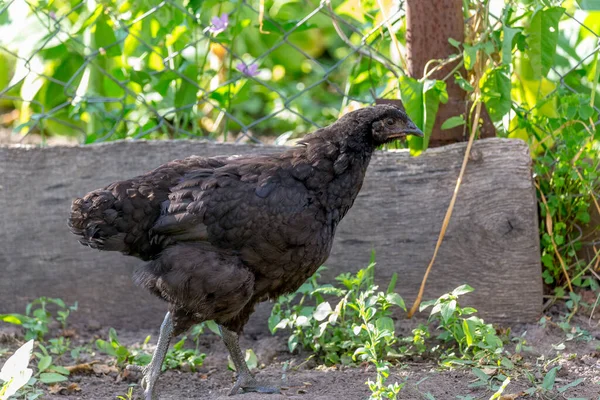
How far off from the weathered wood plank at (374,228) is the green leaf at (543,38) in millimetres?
384

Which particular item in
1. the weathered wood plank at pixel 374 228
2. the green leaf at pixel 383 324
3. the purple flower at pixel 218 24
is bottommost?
the green leaf at pixel 383 324

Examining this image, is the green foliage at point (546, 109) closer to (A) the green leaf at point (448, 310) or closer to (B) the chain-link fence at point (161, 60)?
(B) the chain-link fence at point (161, 60)

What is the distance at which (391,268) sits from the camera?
3.89 meters

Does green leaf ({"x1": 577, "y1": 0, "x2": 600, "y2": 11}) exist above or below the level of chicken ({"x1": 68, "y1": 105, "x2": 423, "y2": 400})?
above

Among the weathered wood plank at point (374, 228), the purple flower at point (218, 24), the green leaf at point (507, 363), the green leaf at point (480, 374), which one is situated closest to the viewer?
the green leaf at point (480, 374)

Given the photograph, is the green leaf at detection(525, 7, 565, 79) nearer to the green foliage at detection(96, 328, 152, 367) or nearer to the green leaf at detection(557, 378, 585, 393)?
the green leaf at detection(557, 378, 585, 393)

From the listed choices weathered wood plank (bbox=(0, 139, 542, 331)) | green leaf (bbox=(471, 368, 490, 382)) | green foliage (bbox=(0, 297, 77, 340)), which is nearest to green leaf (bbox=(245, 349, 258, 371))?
weathered wood plank (bbox=(0, 139, 542, 331))

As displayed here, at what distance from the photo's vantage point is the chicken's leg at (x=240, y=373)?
3320mm

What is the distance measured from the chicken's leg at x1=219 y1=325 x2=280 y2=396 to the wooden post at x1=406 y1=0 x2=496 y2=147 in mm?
1359

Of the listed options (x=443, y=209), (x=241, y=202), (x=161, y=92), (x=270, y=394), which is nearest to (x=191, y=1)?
(x=161, y=92)

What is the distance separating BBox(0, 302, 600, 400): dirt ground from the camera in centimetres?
309

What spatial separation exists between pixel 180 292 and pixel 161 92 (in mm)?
1427

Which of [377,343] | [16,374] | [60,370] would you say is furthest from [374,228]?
[16,374]

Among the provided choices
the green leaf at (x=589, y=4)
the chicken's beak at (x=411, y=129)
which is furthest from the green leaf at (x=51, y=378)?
the green leaf at (x=589, y=4)
